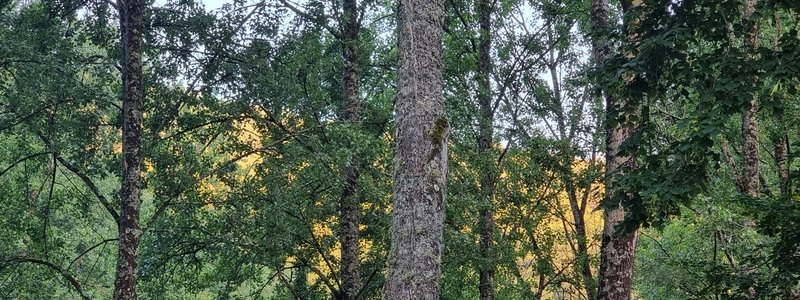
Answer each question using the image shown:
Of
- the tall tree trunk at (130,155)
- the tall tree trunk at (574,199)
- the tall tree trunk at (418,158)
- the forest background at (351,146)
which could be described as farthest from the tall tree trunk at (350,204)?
the tall tree trunk at (418,158)

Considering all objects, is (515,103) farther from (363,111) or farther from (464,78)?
(363,111)

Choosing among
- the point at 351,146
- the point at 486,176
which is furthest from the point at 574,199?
the point at 351,146

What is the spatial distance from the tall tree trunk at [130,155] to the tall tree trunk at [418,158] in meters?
4.80

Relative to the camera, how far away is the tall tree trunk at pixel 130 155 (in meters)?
8.50

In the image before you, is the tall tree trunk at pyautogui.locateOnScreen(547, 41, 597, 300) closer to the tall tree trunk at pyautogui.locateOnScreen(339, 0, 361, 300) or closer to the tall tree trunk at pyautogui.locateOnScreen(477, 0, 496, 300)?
the tall tree trunk at pyautogui.locateOnScreen(477, 0, 496, 300)

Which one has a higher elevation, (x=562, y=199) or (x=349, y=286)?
(x=562, y=199)

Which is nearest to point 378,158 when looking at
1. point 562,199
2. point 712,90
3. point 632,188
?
point 632,188

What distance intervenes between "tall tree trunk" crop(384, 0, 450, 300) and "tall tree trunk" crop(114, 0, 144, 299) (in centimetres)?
480

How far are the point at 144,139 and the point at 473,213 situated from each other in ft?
17.1

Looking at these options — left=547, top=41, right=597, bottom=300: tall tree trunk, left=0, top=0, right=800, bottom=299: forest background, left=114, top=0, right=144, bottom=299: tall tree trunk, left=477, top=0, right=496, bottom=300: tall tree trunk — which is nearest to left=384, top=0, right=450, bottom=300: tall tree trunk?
left=0, top=0, right=800, bottom=299: forest background

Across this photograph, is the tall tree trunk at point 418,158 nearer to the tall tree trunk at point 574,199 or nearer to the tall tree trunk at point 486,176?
the tall tree trunk at point 486,176

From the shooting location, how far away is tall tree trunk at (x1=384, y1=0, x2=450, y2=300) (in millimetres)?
4953

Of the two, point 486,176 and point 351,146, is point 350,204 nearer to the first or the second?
point 351,146

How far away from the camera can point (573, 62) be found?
17234 mm
